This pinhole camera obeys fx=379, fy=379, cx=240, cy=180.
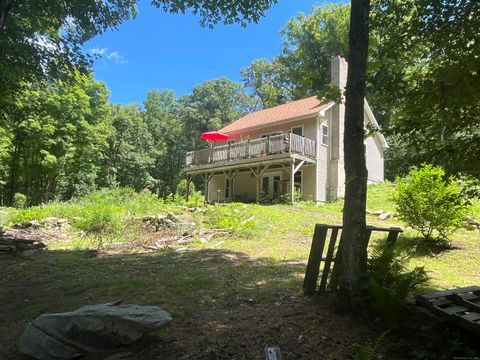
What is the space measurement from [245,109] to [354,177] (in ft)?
141

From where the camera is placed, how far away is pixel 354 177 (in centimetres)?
441

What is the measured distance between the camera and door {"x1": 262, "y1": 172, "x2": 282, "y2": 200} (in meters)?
22.6

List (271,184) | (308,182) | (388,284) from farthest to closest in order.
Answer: (271,184)
(308,182)
(388,284)

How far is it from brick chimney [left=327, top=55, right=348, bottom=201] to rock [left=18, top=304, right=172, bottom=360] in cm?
1852

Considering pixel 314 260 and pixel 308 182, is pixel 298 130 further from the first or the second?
pixel 314 260

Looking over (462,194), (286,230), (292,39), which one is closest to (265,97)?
(292,39)

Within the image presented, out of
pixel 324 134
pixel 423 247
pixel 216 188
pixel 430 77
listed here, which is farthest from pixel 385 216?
pixel 216 188

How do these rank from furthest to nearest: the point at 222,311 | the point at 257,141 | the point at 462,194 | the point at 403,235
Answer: the point at 257,141 < the point at 403,235 < the point at 462,194 < the point at 222,311

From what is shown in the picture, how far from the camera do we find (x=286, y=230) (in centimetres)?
1255

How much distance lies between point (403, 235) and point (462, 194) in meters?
6.18

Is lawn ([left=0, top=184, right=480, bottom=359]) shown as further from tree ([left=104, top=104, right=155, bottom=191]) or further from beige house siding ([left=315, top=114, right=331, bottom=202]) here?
tree ([left=104, top=104, right=155, bottom=191])

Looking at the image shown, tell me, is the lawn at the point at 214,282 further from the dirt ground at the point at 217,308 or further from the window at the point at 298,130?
the window at the point at 298,130

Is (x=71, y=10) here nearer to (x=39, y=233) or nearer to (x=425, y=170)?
(x=39, y=233)

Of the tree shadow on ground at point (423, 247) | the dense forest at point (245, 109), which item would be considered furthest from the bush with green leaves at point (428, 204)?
the dense forest at point (245, 109)
